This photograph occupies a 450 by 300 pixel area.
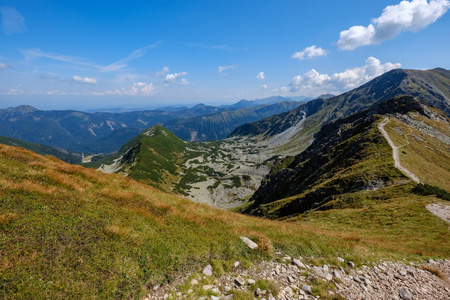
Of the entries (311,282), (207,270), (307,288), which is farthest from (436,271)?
(207,270)

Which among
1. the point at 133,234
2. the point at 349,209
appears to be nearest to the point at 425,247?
the point at 349,209

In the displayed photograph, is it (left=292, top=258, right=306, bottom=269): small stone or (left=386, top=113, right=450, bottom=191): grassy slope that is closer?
(left=292, top=258, right=306, bottom=269): small stone

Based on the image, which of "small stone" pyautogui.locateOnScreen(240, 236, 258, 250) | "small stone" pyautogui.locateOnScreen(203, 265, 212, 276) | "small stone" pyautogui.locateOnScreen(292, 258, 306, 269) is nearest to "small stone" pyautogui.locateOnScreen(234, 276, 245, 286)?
"small stone" pyautogui.locateOnScreen(203, 265, 212, 276)

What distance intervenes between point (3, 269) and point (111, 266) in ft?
11.3

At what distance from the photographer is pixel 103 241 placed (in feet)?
33.3

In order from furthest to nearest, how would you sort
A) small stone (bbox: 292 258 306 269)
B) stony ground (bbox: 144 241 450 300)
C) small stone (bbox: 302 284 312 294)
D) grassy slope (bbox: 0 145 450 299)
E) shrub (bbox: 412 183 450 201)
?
shrub (bbox: 412 183 450 201)
small stone (bbox: 292 258 306 269)
small stone (bbox: 302 284 312 294)
stony ground (bbox: 144 241 450 300)
grassy slope (bbox: 0 145 450 299)

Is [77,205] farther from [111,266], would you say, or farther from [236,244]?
[236,244]

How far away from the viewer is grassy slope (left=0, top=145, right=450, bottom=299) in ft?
25.6

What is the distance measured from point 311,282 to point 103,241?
11.5 metres

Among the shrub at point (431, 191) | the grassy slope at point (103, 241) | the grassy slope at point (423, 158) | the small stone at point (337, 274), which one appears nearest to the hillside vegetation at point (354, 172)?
the grassy slope at point (423, 158)

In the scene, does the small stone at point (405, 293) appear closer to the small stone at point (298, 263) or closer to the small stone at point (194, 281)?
the small stone at point (298, 263)

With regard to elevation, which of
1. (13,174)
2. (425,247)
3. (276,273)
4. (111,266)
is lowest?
(425,247)

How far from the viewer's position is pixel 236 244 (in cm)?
1353

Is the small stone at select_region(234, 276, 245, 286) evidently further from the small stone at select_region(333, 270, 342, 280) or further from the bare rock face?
the small stone at select_region(333, 270, 342, 280)
